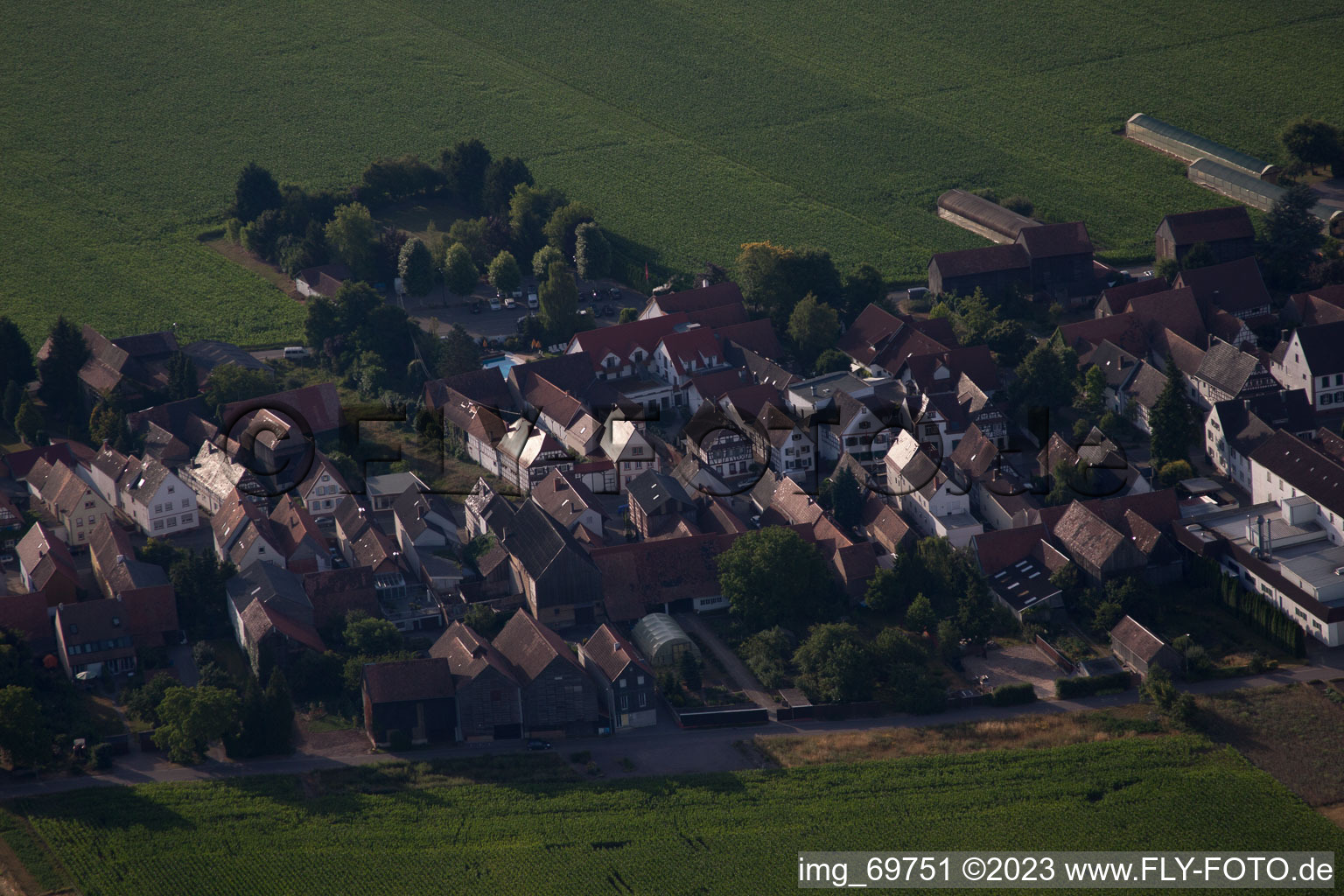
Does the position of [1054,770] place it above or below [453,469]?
below

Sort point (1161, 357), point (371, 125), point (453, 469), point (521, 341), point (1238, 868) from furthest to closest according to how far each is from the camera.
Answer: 1. point (371, 125)
2. point (521, 341)
3. point (1161, 357)
4. point (453, 469)
5. point (1238, 868)

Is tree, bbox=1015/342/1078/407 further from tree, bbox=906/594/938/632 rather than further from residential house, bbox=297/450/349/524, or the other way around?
residential house, bbox=297/450/349/524

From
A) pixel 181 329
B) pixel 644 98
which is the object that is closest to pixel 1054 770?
pixel 181 329

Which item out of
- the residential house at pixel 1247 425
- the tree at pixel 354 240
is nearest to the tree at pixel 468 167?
the tree at pixel 354 240

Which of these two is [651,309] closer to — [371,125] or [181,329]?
[181,329]

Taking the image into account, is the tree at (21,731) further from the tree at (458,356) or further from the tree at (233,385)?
the tree at (458,356)

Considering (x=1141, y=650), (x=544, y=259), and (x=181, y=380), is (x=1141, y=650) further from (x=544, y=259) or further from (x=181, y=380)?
(x=181, y=380)
